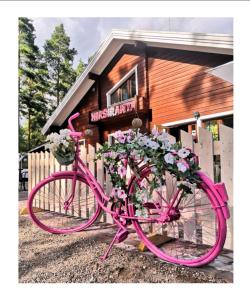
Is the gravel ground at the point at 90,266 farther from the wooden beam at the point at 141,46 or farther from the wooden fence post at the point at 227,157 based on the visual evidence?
the wooden beam at the point at 141,46

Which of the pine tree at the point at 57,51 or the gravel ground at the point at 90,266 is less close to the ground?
the pine tree at the point at 57,51

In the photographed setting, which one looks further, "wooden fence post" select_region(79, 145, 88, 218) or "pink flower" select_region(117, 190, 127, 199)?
"wooden fence post" select_region(79, 145, 88, 218)

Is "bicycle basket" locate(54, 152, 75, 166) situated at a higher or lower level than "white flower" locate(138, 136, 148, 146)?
lower

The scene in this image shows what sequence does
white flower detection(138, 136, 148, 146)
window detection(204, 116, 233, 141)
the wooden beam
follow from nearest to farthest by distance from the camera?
white flower detection(138, 136, 148, 146)
window detection(204, 116, 233, 141)
the wooden beam

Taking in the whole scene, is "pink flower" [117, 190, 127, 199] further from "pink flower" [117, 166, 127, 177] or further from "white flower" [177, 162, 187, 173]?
"white flower" [177, 162, 187, 173]

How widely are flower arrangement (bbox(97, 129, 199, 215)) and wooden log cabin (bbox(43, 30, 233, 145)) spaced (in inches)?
58.7

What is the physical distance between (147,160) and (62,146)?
0.78m

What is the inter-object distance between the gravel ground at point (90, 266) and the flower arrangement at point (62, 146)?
66 centimetres

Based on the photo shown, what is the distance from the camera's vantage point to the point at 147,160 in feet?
5.46

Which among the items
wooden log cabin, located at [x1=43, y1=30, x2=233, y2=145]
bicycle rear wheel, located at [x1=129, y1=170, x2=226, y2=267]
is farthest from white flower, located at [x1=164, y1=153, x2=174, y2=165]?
wooden log cabin, located at [x1=43, y1=30, x2=233, y2=145]

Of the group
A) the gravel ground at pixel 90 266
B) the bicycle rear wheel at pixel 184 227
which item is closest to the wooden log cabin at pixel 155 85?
the bicycle rear wheel at pixel 184 227

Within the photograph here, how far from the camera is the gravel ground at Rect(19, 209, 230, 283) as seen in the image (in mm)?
1593

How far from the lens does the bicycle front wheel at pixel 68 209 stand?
8.43ft
